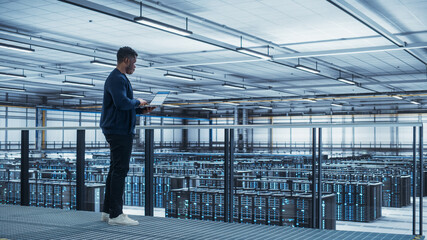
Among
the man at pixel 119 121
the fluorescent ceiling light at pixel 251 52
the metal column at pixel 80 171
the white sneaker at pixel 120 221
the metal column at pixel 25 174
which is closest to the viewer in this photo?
the man at pixel 119 121

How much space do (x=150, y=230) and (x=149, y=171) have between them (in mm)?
778

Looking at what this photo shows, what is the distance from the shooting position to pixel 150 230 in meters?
3.29

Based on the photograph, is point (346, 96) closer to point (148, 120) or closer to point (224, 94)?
point (224, 94)

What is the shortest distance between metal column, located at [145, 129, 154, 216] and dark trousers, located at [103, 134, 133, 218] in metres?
0.55

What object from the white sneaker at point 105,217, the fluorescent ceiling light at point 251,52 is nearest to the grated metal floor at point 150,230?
the white sneaker at point 105,217

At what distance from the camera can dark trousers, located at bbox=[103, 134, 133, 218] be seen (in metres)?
3.33

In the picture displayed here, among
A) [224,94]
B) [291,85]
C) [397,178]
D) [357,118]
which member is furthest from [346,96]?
[397,178]

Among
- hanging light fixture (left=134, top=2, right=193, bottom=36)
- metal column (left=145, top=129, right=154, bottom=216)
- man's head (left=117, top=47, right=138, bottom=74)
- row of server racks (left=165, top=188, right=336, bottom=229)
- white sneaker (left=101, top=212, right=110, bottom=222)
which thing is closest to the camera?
man's head (left=117, top=47, right=138, bottom=74)

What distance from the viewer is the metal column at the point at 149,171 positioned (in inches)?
156

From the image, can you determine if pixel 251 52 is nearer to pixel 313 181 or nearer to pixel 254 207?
pixel 254 207

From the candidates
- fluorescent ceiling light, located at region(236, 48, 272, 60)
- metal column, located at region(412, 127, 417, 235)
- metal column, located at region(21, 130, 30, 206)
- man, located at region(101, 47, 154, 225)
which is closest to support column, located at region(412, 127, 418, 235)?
metal column, located at region(412, 127, 417, 235)

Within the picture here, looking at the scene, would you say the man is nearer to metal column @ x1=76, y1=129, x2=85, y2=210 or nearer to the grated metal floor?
the grated metal floor

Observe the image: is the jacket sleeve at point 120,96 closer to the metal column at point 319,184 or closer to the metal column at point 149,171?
the metal column at point 149,171

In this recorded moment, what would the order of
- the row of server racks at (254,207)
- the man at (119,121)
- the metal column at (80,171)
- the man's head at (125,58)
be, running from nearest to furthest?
1. the man at (119,121)
2. the man's head at (125,58)
3. the row of server racks at (254,207)
4. the metal column at (80,171)
